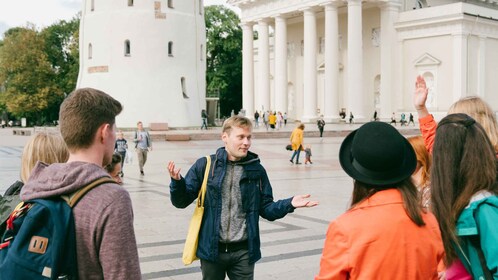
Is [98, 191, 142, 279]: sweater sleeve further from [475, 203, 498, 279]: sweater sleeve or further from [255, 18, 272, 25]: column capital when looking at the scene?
[255, 18, 272, 25]: column capital

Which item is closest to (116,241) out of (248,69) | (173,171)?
(173,171)

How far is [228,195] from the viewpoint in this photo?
15.1 ft

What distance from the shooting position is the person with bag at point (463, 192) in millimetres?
2854

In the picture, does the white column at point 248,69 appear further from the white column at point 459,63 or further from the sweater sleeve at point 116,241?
the sweater sleeve at point 116,241

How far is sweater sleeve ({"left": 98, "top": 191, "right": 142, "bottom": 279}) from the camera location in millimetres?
2381

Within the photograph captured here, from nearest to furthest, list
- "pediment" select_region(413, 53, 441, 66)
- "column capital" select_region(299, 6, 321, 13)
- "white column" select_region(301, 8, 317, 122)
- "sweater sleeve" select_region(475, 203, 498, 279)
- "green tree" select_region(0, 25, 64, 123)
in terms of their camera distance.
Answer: "sweater sleeve" select_region(475, 203, 498, 279)
"pediment" select_region(413, 53, 441, 66)
"white column" select_region(301, 8, 317, 122)
"column capital" select_region(299, 6, 321, 13)
"green tree" select_region(0, 25, 64, 123)

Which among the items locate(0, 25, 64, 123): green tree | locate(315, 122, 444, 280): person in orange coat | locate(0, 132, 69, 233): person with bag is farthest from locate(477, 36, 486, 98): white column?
locate(315, 122, 444, 280): person in orange coat

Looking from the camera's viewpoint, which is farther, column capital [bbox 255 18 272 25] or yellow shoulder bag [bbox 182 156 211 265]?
column capital [bbox 255 18 272 25]

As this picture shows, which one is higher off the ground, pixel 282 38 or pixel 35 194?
pixel 282 38

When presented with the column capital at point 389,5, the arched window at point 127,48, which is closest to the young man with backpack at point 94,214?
the arched window at point 127,48

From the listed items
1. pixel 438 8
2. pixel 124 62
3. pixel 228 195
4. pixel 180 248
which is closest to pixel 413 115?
pixel 438 8

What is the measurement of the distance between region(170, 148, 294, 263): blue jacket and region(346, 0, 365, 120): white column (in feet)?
172

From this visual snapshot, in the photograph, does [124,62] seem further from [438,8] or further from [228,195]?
[228,195]

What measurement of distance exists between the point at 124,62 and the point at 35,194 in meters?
44.6
